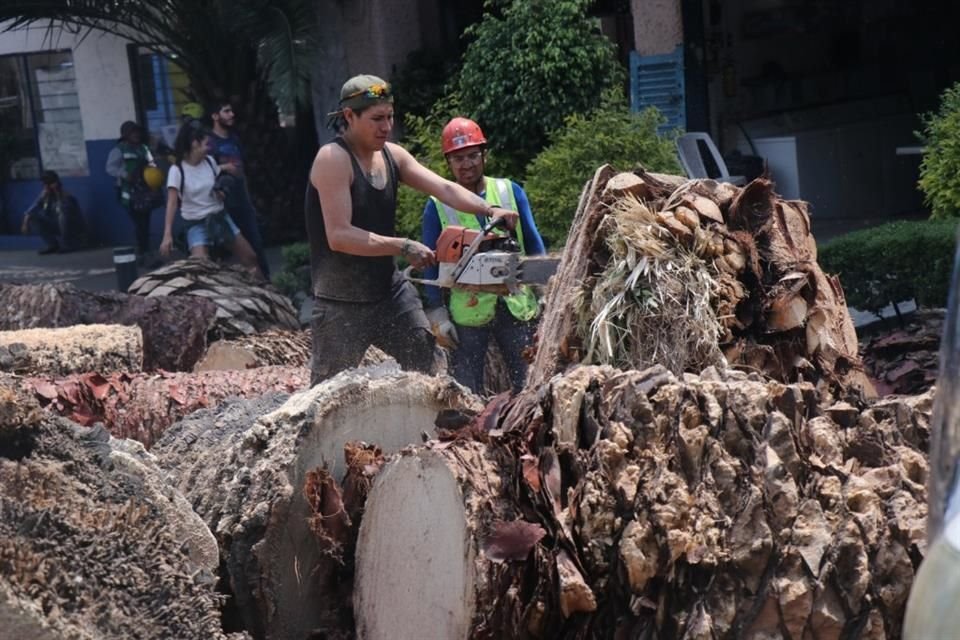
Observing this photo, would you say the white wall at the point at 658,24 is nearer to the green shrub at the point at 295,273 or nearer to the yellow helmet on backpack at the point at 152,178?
the green shrub at the point at 295,273

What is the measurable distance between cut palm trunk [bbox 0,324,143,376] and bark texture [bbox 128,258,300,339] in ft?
3.03

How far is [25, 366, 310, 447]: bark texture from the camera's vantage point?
5.48 meters

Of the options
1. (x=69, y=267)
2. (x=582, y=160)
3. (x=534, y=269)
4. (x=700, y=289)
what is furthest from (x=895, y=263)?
(x=69, y=267)

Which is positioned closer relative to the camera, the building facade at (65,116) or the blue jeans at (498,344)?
the blue jeans at (498,344)

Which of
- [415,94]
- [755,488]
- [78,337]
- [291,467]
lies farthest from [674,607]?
[415,94]

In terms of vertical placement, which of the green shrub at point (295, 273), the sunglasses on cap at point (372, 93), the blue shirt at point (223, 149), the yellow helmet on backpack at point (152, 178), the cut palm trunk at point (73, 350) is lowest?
the green shrub at point (295, 273)

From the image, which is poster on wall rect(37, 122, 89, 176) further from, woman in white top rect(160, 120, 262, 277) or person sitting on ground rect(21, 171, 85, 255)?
woman in white top rect(160, 120, 262, 277)

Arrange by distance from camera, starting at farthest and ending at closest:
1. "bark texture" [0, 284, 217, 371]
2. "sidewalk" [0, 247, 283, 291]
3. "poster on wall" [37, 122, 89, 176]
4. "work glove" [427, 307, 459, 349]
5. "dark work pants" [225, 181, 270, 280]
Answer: "poster on wall" [37, 122, 89, 176] → "sidewalk" [0, 247, 283, 291] → "dark work pants" [225, 181, 270, 280] → "bark texture" [0, 284, 217, 371] → "work glove" [427, 307, 459, 349]

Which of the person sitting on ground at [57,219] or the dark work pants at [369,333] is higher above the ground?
the dark work pants at [369,333]

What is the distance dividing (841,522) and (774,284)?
3.52 feet

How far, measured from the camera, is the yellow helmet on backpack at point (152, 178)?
1566 centimetres

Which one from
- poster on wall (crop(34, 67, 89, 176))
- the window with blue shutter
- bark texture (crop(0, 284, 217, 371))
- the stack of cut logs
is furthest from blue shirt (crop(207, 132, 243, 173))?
the stack of cut logs

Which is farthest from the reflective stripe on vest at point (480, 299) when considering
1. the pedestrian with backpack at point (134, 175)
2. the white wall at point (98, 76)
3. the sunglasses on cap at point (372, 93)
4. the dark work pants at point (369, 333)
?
the white wall at point (98, 76)

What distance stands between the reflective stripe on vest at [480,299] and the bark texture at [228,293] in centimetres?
168
